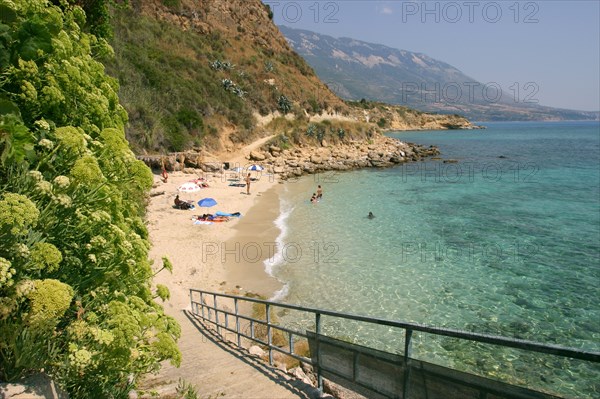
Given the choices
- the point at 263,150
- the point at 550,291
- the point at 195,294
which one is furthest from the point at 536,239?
the point at 263,150

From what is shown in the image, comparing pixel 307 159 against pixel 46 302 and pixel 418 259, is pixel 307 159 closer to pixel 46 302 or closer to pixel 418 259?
pixel 418 259

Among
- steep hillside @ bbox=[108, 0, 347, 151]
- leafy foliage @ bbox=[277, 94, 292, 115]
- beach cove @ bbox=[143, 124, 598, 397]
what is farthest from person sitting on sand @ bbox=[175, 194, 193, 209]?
leafy foliage @ bbox=[277, 94, 292, 115]

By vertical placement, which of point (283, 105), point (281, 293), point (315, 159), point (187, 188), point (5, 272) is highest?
point (283, 105)

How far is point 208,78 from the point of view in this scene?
48.1m

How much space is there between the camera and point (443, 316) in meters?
12.0

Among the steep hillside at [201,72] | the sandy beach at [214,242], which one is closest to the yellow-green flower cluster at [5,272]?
the sandy beach at [214,242]

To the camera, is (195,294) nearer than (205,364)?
No

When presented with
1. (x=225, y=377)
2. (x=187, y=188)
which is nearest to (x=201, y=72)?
(x=187, y=188)

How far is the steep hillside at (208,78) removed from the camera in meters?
36.8

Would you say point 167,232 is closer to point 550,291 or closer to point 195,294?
point 195,294

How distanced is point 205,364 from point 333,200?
873 inches

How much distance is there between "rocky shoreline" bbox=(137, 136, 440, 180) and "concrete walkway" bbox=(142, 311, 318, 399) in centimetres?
2441

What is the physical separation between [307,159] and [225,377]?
40.5 meters

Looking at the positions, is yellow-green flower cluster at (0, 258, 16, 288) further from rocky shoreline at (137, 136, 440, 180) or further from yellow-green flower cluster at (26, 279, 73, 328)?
rocky shoreline at (137, 136, 440, 180)
